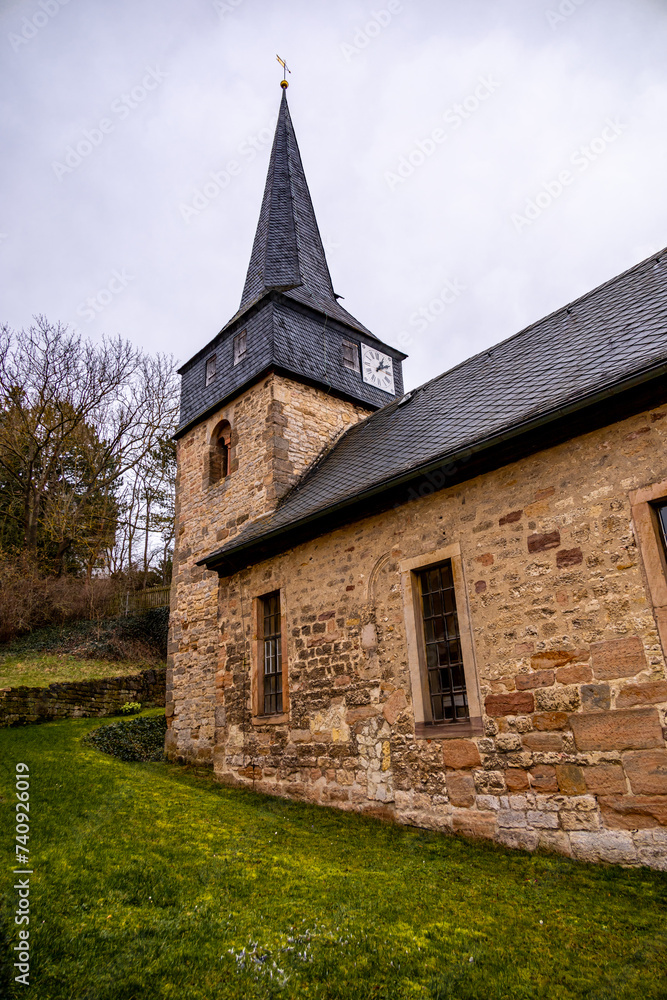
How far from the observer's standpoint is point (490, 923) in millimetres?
4168

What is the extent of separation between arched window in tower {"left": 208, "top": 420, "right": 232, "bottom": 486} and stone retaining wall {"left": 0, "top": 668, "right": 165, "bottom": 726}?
17.4ft

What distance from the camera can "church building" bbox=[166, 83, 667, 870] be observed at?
534 cm

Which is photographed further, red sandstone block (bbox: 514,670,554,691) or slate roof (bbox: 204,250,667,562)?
slate roof (bbox: 204,250,667,562)

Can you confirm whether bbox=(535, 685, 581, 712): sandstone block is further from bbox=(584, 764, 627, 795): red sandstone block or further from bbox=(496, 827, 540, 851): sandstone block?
bbox=(496, 827, 540, 851): sandstone block

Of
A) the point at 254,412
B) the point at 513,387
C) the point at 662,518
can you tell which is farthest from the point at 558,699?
the point at 254,412

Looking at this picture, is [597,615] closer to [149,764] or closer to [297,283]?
[149,764]

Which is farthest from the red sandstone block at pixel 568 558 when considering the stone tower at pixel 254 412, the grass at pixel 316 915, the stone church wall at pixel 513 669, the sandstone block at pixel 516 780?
the stone tower at pixel 254 412

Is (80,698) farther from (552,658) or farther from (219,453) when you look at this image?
(552,658)

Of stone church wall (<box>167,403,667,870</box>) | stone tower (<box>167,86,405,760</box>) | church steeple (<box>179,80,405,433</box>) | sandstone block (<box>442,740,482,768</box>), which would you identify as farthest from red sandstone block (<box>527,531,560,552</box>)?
church steeple (<box>179,80,405,433</box>)

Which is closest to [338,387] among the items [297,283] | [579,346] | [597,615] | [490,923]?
[297,283]

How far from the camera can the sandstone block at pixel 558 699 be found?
5.49 meters

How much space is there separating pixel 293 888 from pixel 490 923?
1504mm

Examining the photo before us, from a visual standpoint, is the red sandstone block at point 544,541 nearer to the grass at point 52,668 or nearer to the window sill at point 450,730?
the window sill at point 450,730

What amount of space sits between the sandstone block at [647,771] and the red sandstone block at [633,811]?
0.05m
